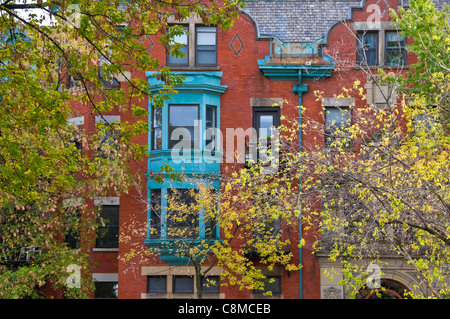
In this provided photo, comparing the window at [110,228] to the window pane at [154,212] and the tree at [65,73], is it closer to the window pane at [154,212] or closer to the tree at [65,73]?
the window pane at [154,212]

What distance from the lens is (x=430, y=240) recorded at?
41.2ft

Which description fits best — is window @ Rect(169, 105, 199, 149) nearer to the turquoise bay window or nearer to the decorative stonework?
the turquoise bay window

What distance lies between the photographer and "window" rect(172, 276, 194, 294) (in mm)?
23578

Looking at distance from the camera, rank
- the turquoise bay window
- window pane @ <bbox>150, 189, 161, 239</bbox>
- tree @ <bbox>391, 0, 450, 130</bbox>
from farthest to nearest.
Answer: window pane @ <bbox>150, 189, 161, 239</bbox> → the turquoise bay window → tree @ <bbox>391, 0, 450, 130</bbox>

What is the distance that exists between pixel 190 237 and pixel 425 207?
12494 millimetres

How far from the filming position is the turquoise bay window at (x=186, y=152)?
2300 centimetres

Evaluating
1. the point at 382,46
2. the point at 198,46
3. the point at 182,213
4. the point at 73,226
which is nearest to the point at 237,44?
the point at 198,46

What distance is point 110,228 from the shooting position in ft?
81.7

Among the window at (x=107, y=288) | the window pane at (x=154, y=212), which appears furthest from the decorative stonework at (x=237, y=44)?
the window at (x=107, y=288)

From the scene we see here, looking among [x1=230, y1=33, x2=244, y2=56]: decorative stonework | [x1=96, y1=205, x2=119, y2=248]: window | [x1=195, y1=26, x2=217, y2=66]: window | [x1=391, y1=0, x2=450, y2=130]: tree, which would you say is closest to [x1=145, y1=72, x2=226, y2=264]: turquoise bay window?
[x1=195, y1=26, x2=217, y2=66]: window
